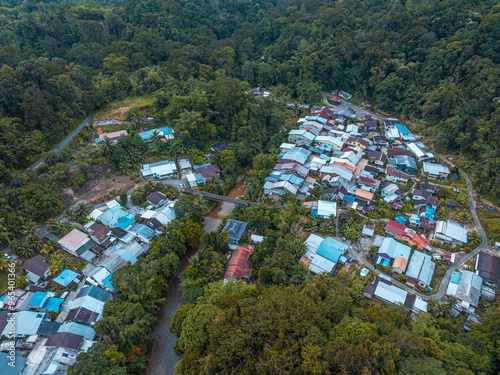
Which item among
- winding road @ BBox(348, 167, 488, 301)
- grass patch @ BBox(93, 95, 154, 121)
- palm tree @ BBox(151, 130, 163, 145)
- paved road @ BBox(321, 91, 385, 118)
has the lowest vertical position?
winding road @ BBox(348, 167, 488, 301)

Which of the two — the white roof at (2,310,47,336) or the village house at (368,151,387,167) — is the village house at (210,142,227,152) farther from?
the white roof at (2,310,47,336)

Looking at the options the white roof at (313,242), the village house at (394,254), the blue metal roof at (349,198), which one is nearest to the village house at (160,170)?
the white roof at (313,242)

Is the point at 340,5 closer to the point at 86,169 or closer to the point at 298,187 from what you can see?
the point at 298,187

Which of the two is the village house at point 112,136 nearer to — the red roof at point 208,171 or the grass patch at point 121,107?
the grass patch at point 121,107

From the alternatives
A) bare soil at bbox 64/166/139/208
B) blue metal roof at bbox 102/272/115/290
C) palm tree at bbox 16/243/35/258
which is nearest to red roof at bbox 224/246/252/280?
blue metal roof at bbox 102/272/115/290

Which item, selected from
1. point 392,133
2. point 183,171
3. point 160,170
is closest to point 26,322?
point 160,170

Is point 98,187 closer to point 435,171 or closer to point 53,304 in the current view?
point 53,304

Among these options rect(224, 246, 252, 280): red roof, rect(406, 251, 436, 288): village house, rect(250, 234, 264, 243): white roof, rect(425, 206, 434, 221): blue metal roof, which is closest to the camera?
rect(406, 251, 436, 288): village house
